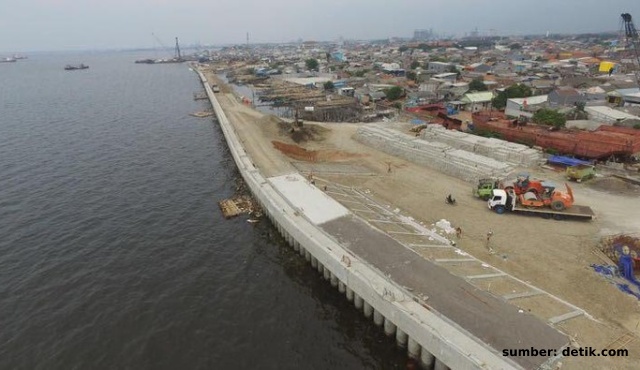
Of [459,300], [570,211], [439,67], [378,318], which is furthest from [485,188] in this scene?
[439,67]

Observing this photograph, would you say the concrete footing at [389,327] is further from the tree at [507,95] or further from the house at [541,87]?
the house at [541,87]

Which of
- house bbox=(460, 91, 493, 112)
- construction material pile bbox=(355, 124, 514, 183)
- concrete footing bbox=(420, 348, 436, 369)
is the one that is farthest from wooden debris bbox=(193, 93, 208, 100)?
concrete footing bbox=(420, 348, 436, 369)

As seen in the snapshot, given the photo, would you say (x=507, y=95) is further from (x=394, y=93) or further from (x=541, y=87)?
(x=394, y=93)

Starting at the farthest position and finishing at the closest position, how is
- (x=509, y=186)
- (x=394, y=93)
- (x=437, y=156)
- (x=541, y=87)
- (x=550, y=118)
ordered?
(x=541, y=87)
(x=394, y=93)
(x=550, y=118)
(x=437, y=156)
(x=509, y=186)

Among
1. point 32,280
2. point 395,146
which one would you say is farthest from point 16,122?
point 395,146

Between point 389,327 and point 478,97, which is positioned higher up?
point 478,97

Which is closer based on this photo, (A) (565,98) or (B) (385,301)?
(B) (385,301)

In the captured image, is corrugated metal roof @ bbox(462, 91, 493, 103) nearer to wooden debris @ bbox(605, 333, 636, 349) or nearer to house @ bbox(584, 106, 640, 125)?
house @ bbox(584, 106, 640, 125)
